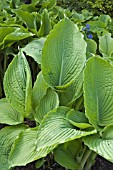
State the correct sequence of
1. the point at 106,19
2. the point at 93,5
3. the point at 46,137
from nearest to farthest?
the point at 46,137 → the point at 106,19 → the point at 93,5

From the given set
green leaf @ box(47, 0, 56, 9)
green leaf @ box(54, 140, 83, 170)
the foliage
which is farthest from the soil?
green leaf @ box(47, 0, 56, 9)

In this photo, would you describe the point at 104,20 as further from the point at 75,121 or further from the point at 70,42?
the point at 75,121

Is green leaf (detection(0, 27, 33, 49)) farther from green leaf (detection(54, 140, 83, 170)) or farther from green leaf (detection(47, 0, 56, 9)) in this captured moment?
green leaf (detection(47, 0, 56, 9))

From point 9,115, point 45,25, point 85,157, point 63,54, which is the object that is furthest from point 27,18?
point 85,157

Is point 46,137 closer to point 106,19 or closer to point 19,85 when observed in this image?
point 19,85

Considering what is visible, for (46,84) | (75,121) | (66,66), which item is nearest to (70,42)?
(66,66)

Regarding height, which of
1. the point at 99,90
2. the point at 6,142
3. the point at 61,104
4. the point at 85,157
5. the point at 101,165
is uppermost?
the point at 99,90

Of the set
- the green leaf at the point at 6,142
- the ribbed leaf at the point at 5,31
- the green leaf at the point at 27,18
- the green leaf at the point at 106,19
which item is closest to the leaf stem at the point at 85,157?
the green leaf at the point at 6,142

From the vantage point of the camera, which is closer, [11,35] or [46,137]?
[46,137]
